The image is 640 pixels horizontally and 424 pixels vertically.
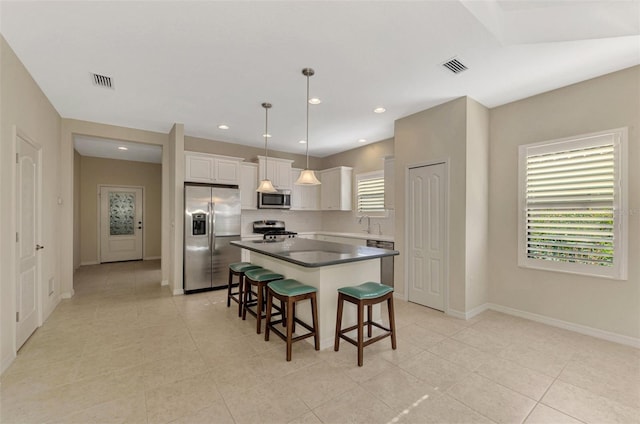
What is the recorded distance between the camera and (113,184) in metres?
7.70

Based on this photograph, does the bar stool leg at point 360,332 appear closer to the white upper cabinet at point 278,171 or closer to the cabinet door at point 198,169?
the cabinet door at point 198,169

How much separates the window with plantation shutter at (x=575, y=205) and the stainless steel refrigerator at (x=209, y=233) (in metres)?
4.49

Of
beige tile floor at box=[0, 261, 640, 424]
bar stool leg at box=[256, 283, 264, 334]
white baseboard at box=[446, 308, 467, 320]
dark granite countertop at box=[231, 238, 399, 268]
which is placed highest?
dark granite countertop at box=[231, 238, 399, 268]

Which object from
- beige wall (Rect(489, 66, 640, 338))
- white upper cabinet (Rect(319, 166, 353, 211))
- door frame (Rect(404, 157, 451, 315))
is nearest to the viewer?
beige wall (Rect(489, 66, 640, 338))

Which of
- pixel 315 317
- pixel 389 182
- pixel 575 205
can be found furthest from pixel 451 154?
pixel 315 317

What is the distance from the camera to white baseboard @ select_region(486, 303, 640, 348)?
2.92 meters

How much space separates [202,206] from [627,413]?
527cm

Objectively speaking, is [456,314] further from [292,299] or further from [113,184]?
[113,184]

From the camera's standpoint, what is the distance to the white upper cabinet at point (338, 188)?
6.26 metres

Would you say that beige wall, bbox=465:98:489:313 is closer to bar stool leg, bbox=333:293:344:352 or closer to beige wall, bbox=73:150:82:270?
bar stool leg, bbox=333:293:344:352

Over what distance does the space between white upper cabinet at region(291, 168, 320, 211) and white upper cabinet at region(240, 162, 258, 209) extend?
93 centimetres

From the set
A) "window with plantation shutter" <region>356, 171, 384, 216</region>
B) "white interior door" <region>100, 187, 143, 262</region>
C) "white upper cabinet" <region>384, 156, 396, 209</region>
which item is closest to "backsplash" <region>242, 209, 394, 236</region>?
"window with plantation shutter" <region>356, 171, 384, 216</region>

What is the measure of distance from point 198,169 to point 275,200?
1664 mm

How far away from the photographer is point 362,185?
6125 millimetres
